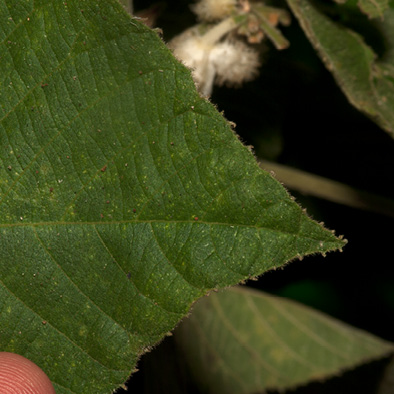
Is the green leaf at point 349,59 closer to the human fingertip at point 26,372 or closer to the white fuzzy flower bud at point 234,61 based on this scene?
the white fuzzy flower bud at point 234,61

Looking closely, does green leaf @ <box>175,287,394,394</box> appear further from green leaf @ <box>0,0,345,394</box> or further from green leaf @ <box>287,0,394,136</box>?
green leaf @ <box>0,0,345,394</box>

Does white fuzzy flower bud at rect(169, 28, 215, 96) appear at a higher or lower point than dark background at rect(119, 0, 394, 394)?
higher

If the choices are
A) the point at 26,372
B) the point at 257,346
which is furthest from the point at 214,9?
the point at 257,346

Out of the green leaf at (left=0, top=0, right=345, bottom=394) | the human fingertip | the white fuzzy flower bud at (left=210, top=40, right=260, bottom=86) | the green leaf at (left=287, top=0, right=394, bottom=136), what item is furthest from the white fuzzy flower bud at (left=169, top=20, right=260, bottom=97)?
the human fingertip

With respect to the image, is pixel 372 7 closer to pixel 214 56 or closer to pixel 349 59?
pixel 349 59

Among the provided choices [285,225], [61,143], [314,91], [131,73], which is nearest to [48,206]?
[61,143]

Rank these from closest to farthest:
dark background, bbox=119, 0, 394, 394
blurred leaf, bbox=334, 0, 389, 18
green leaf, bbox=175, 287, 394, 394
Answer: blurred leaf, bbox=334, 0, 389, 18 → dark background, bbox=119, 0, 394, 394 → green leaf, bbox=175, 287, 394, 394

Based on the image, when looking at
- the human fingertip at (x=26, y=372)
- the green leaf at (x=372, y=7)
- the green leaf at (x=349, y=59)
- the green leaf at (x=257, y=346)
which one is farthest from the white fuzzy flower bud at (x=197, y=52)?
the green leaf at (x=257, y=346)

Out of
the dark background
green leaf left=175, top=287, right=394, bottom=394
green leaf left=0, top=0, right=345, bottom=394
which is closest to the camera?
green leaf left=0, top=0, right=345, bottom=394
